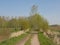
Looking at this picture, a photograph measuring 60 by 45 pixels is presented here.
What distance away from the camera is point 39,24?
76812 millimetres

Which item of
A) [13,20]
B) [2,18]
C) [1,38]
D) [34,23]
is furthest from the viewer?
[13,20]

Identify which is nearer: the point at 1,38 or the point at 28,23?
the point at 1,38

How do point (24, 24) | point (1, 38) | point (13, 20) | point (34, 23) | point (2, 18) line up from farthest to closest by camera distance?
point (13, 20)
point (2, 18)
point (34, 23)
point (24, 24)
point (1, 38)

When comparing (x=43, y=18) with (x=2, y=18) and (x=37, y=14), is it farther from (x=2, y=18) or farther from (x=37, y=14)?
(x=2, y=18)

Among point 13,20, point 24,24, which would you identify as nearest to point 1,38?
point 24,24

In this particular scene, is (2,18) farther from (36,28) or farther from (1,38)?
(1,38)

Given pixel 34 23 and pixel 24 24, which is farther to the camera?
pixel 34 23

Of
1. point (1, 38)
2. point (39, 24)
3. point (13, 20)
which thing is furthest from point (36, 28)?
point (1, 38)

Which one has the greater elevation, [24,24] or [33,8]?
[33,8]

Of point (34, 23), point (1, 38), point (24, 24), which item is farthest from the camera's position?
point (34, 23)

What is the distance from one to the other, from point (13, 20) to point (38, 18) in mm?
18087

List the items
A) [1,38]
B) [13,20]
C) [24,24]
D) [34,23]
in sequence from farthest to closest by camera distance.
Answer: [13,20], [34,23], [24,24], [1,38]

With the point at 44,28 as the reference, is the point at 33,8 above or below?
above

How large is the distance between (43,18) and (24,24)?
11.8 metres
